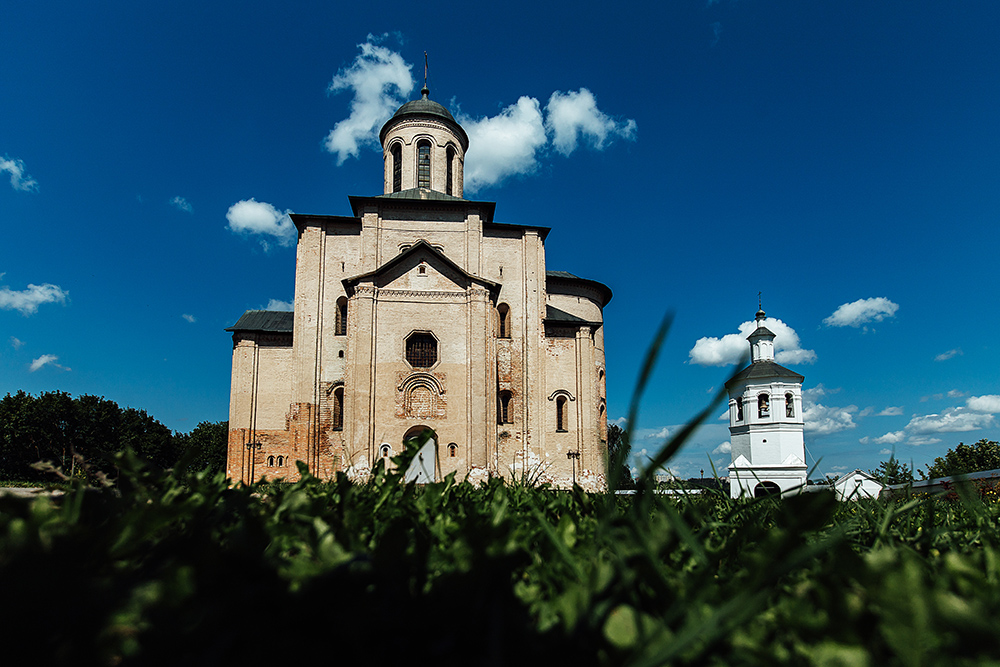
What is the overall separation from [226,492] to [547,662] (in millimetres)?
1186

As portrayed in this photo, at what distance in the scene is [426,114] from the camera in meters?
28.1

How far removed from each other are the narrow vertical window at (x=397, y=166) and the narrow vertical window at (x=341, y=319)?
25.5 feet

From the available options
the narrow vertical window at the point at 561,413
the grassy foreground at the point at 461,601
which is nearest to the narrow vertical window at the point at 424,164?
the narrow vertical window at the point at 561,413

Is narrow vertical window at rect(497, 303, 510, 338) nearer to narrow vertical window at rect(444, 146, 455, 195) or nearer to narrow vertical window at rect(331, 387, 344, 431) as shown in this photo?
narrow vertical window at rect(331, 387, 344, 431)

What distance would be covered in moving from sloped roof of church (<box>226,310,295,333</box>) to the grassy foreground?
24.7 meters

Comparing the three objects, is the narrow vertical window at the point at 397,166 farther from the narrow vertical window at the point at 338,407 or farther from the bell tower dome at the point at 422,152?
the narrow vertical window at the point at 338,407

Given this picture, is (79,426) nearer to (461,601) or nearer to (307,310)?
(307,310)

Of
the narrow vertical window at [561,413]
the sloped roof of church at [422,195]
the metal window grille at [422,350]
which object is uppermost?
the sloped roof of church at [422,195]

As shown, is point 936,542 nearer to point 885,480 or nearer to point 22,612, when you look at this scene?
point 885,480

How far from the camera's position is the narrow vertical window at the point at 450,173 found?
92.8 feet

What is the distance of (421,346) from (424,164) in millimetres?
11668

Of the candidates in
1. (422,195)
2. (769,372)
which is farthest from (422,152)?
(769,372)

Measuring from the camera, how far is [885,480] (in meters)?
2.15

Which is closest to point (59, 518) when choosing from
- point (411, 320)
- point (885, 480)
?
point (885, 480)
